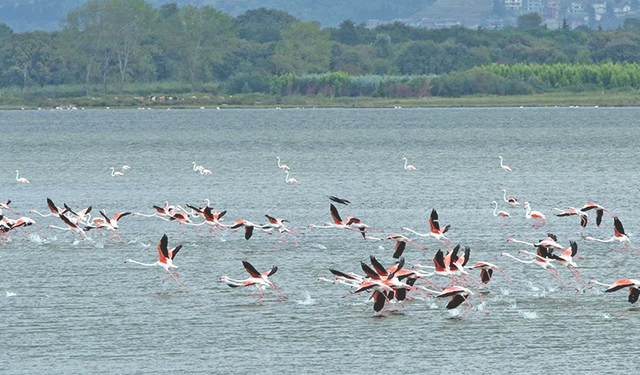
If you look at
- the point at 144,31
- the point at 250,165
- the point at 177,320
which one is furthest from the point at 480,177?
the point at 144,31

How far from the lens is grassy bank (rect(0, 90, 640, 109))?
445ft

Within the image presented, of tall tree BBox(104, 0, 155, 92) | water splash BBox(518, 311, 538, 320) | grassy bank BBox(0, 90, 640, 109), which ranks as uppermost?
water splash BBox(518, 311, 538, 320)

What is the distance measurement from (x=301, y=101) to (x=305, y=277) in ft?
396

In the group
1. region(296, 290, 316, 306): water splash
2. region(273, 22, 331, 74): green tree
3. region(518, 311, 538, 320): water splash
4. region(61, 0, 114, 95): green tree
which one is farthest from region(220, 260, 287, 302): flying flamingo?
region(61, 0, 114, 95): green tree

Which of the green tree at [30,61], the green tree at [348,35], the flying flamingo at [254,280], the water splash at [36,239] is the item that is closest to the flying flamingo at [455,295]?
the flying flamingo at [254,280]

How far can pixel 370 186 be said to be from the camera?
48875mm

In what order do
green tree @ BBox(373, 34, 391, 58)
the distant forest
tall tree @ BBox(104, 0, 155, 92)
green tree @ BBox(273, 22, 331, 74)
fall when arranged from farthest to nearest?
green tree @ BBox(373, 34, 391, 58) → tall tree @ BBox(104, 0, 155, 92) → green tree @ BBox(273, 22, 331, 74) → the distant forest

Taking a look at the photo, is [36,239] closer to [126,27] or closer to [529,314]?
[529,314]

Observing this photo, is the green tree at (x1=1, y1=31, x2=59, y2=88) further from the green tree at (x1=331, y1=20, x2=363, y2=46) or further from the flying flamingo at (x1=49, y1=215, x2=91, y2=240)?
the flying flamingo at (x1=49, y1=215, x2=91, y2=240)

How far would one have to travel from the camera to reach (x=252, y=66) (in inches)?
6373

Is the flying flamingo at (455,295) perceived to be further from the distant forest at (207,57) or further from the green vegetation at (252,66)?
the distant forest at (207,57)

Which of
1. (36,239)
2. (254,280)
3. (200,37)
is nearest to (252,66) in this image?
(200,37)

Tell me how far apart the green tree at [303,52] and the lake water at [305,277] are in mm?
A: 90119

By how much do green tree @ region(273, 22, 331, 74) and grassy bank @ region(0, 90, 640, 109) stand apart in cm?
706
